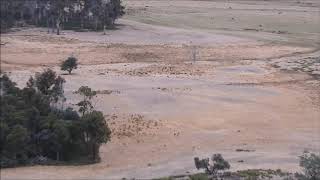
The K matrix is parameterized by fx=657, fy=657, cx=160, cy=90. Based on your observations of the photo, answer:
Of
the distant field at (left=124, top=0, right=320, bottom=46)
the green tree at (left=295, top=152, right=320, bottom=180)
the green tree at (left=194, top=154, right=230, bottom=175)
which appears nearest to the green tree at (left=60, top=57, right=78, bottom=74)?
the green tree at (left=194, top=154, right=230, bottom=175)

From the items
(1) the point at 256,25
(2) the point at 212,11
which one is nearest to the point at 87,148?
(1) the point at 256,25

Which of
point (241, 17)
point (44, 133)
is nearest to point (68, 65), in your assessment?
point (44, 133)

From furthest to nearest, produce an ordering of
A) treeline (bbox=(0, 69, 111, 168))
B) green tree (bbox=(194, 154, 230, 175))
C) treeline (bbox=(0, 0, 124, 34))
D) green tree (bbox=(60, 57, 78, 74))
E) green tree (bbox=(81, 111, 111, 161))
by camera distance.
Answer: treeline (bbox=(0, 0, 124, 34)) < green tree (bbox=(60, 57, 78, 74)) < green tree (bbox=(81, 111, 111, 161)) < treeline (bbox=(0, 69, 111, 168)) < green tree (bbox=(194, 154, 230, 175))

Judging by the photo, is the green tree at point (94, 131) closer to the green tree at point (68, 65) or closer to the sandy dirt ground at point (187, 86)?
the sandy dirt ground at point (187, 86)

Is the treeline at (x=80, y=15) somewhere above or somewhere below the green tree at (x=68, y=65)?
above

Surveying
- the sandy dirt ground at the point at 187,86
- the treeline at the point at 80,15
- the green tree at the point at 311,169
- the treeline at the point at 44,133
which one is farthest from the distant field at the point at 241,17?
the green tree at the point at 311,169

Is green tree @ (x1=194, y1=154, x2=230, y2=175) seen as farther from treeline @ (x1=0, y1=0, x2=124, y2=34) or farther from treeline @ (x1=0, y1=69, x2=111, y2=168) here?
treeline @ (x1=0, y1=0, x2=124, y2=34)
